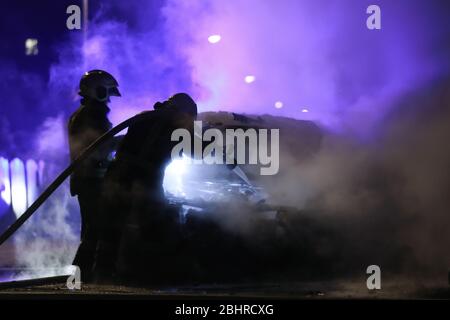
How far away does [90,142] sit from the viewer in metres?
4.96

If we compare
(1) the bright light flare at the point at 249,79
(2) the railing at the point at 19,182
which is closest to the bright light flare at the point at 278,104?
(1) the bright light flare at the point at 249,79

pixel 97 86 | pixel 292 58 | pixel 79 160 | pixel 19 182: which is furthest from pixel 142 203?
pixel 19 182

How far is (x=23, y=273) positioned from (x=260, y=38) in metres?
4.17

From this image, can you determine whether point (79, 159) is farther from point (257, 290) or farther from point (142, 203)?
point (257, 290)

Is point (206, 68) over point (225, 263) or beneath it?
over

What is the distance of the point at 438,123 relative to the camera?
463 centimetres

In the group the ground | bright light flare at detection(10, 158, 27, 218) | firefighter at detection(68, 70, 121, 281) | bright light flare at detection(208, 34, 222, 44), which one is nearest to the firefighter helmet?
firefighter at detection(68, 70, 121, 281)

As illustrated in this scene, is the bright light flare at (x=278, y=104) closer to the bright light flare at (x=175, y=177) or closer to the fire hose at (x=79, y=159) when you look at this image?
the bright light flare at (x=175, y=177)

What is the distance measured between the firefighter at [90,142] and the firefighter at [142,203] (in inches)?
18.3

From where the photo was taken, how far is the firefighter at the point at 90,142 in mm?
4891

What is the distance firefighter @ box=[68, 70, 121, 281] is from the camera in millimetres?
4891
